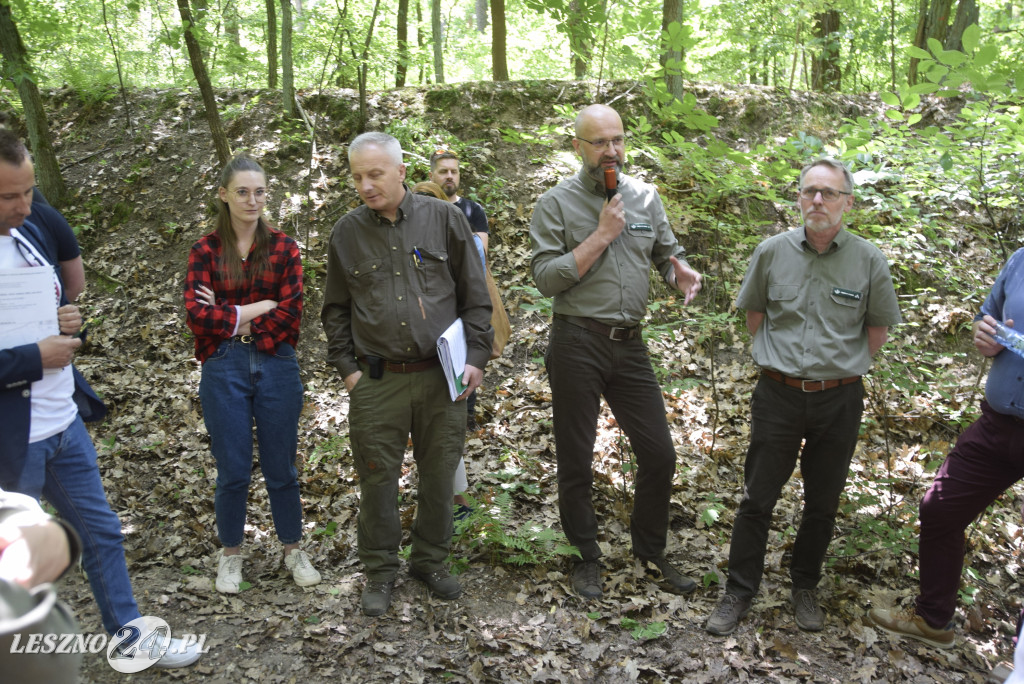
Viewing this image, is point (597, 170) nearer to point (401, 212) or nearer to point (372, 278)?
point (401, 212)

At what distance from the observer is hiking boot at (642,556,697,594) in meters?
3.85

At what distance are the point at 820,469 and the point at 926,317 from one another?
4.13 meters

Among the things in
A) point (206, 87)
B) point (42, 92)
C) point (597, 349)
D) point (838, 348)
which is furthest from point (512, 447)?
point (42, 92)

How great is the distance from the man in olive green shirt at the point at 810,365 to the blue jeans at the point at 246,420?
248 cm

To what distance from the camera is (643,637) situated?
3.49 metres

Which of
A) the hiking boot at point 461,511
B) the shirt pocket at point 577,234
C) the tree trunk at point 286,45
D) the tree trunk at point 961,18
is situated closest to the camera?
the shirt pocket at point 577,234

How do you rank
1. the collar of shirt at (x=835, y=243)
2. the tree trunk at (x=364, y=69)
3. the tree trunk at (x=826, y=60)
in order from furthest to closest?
the tree trunk at (x=826, y=60), the tree trunk at (x=364, y=69), the collar of shirt at (x=835, y=243)

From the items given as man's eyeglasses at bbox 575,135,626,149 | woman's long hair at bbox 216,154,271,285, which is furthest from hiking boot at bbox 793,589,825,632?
woman's long hair at bbox 216,154,271,285

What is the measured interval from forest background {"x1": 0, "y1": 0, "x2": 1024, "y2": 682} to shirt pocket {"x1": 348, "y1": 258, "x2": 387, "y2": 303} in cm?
115

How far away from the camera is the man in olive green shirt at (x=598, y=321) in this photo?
3.63 m

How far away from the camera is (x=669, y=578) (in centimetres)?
389

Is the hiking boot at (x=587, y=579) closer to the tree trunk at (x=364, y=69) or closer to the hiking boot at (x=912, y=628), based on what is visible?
the hiking boot at (x=912, y=628)

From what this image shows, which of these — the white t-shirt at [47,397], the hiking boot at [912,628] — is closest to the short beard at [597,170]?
the white t-shirt at [47,397]

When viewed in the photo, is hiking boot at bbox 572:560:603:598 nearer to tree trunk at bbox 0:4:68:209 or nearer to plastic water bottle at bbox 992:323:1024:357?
plastic water bottle at bbox 992:323:1024:357
